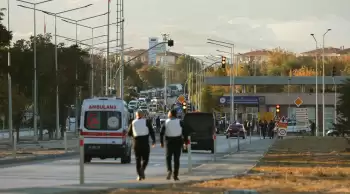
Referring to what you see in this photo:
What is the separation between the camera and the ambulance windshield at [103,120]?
34.2 meters

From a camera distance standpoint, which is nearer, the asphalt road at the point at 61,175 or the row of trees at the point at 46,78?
the asphalt road at the point at 61,175

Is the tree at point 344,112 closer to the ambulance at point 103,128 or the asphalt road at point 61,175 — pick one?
the ambulance at point 103,128

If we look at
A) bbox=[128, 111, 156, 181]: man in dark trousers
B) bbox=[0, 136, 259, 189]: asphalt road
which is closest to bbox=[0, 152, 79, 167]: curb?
bbox=[0, 136, 259, 189]: asphalt road

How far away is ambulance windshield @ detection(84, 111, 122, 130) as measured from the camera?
34.2 m

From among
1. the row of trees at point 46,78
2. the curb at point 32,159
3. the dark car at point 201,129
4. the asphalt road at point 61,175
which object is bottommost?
the curb at point 32,159

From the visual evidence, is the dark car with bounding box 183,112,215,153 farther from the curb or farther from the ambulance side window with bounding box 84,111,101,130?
the ambulance side window with bounding box 84,111,101,130

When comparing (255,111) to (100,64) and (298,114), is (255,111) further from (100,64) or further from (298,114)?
(298,114)

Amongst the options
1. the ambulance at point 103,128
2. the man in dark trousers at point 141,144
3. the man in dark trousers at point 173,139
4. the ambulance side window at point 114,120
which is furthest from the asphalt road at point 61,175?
the ambulance side window at point 114,120

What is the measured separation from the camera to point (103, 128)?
34.3 m

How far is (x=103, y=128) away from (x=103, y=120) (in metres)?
0.32

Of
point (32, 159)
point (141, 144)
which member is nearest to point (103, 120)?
point (32, 159)

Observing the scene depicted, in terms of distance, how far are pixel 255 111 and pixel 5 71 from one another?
82.4m

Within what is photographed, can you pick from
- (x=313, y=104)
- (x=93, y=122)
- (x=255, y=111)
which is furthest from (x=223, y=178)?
(x=255, y=111)

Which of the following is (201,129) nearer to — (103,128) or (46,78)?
(103,128)
